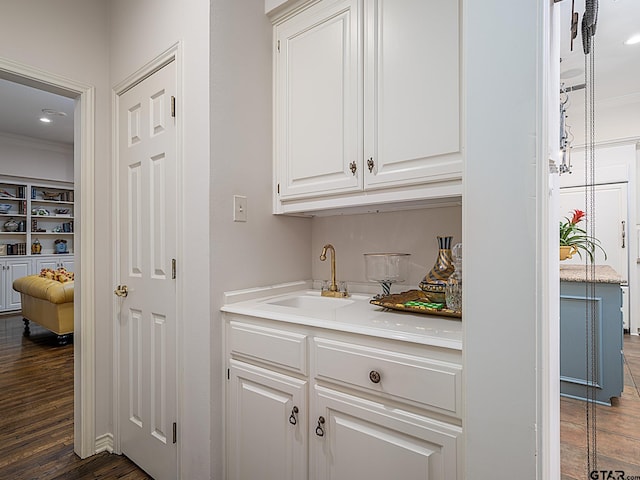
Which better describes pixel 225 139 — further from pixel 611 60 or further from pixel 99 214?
pixel 611 60

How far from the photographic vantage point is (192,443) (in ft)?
5.16

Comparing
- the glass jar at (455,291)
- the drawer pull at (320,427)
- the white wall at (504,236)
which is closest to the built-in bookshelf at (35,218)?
the drawer pull at (320,427)

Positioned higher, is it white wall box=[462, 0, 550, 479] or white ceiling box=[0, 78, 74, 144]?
white ceiling box=[0, 78, 74, 144]

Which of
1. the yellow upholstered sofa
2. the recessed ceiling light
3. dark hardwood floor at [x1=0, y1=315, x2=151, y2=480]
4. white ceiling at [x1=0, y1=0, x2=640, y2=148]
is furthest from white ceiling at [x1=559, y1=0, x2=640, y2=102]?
the recessed ceiling light

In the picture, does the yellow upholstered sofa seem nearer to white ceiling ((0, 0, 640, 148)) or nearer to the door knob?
the door knob

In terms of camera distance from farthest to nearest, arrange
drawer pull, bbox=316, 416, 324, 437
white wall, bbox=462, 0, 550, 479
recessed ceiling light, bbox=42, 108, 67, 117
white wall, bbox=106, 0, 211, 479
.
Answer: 1. recessed ceiling light, bbox=42, 108, 67, 117
2. white wall, bbox=106, 0, 211, 479
3. drawer pull, bbox=316, 416, 324, 437
4. white wall, bbox=462, 0, 550, 479

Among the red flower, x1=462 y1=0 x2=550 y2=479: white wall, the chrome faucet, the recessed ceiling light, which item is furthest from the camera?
the recessed ceiling light

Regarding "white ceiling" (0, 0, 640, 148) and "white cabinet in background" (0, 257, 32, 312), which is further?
"white cabinet in background" (0, 257, 32, 312)

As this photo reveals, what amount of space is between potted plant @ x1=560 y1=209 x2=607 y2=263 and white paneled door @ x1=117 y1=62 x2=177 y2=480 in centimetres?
164

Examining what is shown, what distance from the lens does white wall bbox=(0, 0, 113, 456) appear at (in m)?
1.87

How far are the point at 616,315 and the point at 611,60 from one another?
1.20 metres

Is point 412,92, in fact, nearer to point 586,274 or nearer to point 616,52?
point 616,52

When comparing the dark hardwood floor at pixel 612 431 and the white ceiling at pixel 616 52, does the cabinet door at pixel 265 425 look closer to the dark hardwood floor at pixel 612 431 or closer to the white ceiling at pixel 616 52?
the dark hardwood floor at pixel 612 431

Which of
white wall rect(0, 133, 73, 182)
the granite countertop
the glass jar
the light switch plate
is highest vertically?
white wall rect(0, 133, 73, 182)
